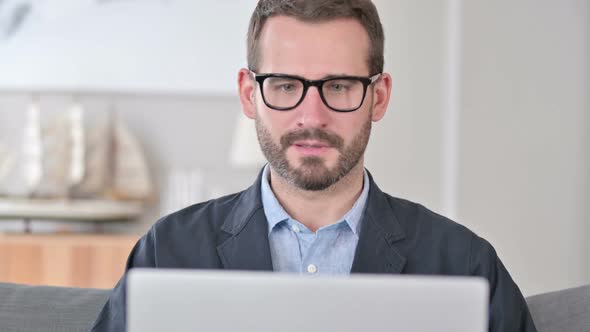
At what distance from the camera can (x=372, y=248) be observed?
1.50 metres

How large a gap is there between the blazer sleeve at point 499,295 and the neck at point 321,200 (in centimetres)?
23

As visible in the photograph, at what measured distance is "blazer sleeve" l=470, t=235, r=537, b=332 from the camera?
1.44 m

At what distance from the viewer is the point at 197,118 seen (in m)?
3.92

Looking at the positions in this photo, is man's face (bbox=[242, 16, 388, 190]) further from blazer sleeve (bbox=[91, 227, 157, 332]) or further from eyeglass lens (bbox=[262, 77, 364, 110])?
blazer sleeve (bbox=[91, 227, 157, 332])

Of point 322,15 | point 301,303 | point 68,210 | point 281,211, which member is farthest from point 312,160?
point 68,210

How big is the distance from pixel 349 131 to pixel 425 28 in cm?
248

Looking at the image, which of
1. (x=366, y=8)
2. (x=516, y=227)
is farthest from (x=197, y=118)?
(x=366, y=8)

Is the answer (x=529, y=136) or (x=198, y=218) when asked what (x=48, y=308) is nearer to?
(x=198, y=218)

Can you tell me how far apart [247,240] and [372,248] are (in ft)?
0.71

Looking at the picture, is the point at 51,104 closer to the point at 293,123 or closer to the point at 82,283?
the point at 82,283

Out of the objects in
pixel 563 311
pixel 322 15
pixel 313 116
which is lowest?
pixel 563 311

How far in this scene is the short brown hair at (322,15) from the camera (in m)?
1.49

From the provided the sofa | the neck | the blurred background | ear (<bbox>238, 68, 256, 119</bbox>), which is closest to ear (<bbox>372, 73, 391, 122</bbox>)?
the neck

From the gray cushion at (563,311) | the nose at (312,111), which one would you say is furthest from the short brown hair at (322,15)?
the gray cushion at (563,311)
